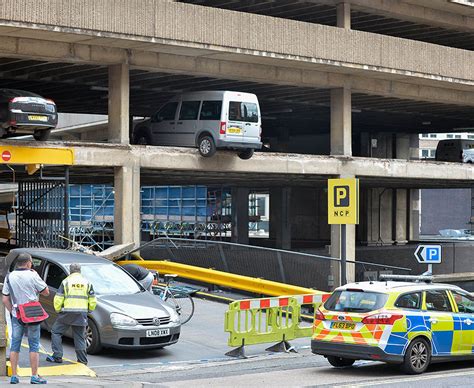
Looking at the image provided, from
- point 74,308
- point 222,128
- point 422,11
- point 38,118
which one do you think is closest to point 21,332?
point 74,308

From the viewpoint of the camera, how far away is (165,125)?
31672 millimetres

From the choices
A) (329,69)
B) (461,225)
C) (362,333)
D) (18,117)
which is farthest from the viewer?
(461,225)

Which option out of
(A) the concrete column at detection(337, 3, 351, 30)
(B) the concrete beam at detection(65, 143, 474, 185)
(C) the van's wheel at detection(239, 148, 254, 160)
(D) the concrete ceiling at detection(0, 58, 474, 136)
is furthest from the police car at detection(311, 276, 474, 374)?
(A) the concrete column at detection(337, 3, 351, 30)

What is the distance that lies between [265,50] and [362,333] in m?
16.4

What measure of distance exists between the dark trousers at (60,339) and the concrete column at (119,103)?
14.7m

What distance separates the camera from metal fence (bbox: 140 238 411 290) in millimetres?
25125

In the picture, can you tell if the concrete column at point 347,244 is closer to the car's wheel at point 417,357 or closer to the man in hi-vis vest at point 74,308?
the car's wheel at point 417,357

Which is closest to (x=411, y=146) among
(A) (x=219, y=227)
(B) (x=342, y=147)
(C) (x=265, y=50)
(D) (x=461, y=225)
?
(A) (x=219, y=227)

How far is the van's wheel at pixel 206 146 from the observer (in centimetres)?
2984

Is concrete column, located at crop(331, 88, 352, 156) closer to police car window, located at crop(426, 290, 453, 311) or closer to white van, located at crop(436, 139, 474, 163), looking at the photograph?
white van, located at crop(436, 139, 474, 163)

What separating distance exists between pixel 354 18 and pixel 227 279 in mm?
17016

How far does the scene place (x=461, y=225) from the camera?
99.9 meters

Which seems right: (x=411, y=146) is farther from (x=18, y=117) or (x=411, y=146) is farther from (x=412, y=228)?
(x=18, y=117)

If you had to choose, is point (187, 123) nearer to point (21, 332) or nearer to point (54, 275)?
point (54, 275)
